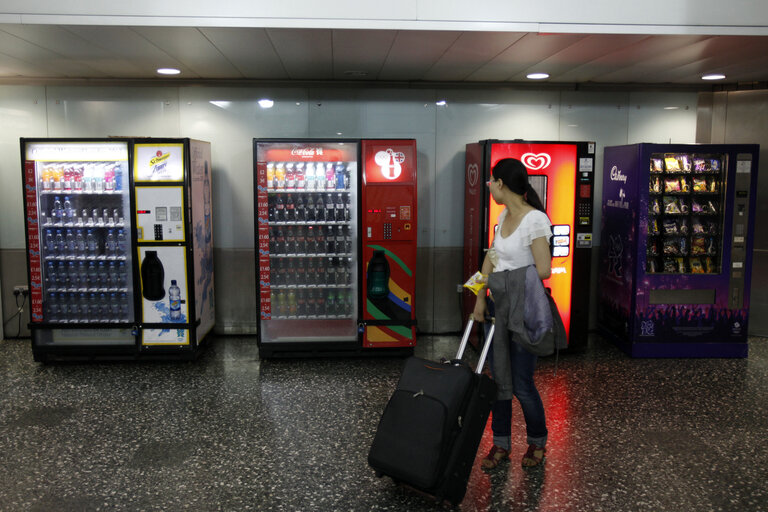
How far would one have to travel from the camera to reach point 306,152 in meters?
5.80

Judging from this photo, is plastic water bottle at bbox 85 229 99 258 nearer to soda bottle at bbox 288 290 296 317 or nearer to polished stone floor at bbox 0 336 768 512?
polished stone floor at bbox 0 336 768 512

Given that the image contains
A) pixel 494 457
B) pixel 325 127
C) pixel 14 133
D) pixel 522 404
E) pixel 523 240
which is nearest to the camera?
pixel 523 240

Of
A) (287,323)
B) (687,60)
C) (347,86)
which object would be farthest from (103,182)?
(687,60)

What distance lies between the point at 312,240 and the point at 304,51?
5.84 feet

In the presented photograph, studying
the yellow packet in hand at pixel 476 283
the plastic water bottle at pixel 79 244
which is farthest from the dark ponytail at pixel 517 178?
the plastic water bottle at pixel 79 244

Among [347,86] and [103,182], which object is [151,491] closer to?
[103,182]

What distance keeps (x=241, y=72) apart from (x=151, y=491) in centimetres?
403

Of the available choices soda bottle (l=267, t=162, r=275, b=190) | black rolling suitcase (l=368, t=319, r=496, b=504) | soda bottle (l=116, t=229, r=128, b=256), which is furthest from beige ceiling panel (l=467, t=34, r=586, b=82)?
soda bottle (l=116, t=229, r=128, b=256)

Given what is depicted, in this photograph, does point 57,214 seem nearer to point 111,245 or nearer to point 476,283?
point 111,245

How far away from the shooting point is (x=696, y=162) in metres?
6.09

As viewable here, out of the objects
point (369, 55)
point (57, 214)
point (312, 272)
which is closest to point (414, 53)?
point (369, 55)

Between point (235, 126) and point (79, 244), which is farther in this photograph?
point (235, 126)

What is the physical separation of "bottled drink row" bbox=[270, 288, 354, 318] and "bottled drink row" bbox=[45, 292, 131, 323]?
1442mm

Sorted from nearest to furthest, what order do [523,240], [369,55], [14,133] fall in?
[523,240]
[369,55]
[14,133]
